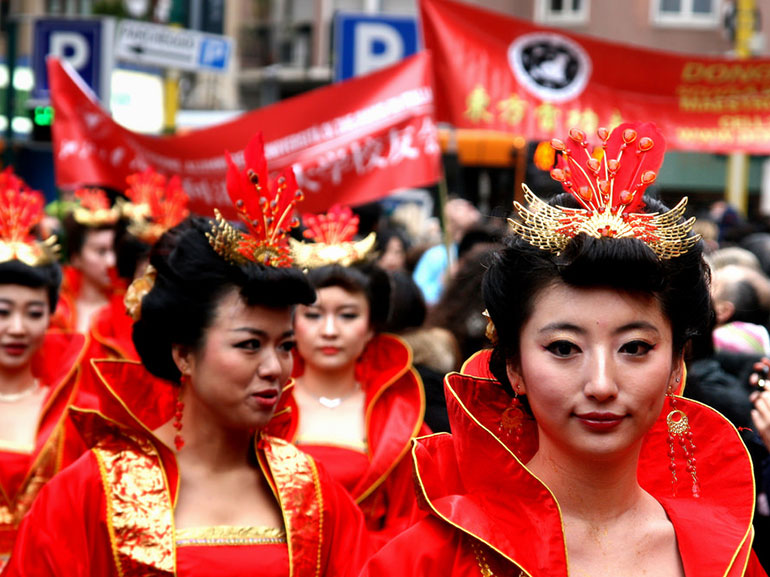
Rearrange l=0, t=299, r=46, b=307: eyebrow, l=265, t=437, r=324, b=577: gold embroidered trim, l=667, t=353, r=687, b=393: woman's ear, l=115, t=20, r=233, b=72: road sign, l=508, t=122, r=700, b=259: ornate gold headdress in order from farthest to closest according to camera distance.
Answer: l=115, t=20, r=233, b=72: road sign < l=0, t=299, r=46, b=307: eyebrow < l=265, t=437, r=324, b=577: gold embroidered trim < l=667, t=353, r=687, b=393: woman's ear < l=508, t=122, r=700, b=259: ornate gold headdress

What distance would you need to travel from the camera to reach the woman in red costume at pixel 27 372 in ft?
17.3

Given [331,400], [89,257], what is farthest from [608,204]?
[89,257]

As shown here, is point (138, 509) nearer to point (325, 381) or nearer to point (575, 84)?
point (325, 381)

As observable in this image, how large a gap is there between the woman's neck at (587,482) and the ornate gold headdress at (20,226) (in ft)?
11.3

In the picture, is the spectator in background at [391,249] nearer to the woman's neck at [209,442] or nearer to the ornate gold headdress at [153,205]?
the ornate gold headdress at [153,205]

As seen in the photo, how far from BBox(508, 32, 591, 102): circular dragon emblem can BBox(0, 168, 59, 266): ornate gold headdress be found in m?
4.22

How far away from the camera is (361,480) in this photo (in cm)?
526

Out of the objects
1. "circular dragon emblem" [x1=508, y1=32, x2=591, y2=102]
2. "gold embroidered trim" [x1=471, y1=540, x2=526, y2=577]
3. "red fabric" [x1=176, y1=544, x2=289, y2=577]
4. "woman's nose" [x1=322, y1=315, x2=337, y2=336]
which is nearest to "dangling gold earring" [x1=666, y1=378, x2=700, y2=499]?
"gold embroidered trim" [x1=471, y1=540, x2=526, y2=577]

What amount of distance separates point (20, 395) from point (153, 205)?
5.98 feet

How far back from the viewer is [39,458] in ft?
17.3

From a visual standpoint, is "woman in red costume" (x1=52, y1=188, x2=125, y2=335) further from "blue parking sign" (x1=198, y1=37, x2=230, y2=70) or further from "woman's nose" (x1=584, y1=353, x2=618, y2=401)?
"woman's nose" (x1=584, y1=353, x2=618, y2=401)

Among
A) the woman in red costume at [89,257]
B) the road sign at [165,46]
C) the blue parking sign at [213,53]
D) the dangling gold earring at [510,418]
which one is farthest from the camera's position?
the blue parking sign at [213,53]

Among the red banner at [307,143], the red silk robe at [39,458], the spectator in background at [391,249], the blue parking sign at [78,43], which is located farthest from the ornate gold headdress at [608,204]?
the blue parking sign at [78,43]

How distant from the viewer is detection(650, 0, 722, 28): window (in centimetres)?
2958
